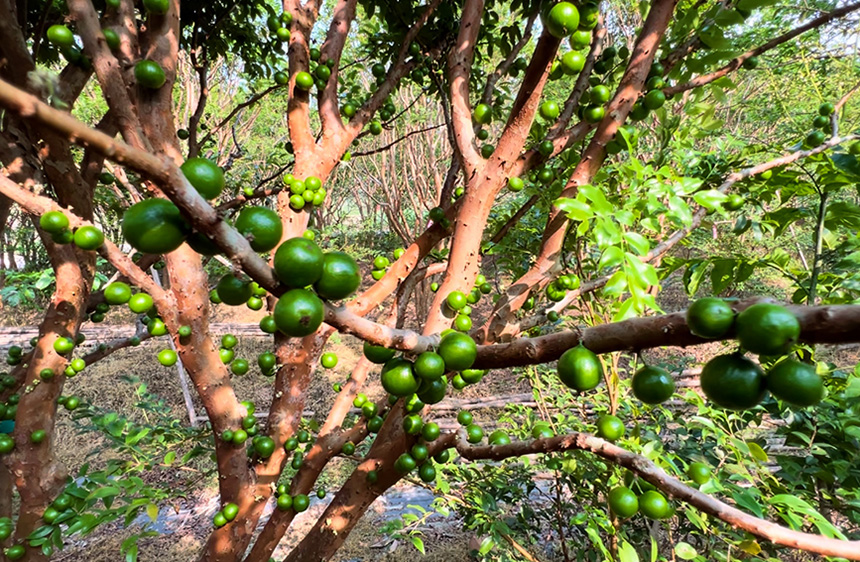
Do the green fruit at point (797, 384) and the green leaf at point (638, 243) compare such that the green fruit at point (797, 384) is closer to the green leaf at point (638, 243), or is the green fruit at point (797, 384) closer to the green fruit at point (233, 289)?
the green leaf at point (638, 243)

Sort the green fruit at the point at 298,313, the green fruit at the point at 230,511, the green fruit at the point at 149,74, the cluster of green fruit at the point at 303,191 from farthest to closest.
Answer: the cluster of green fruit at the point at 303,191 < the green fruit at the point at 230,511 < the green fruit at the point at 149,74 < the green fruit at the point at 298,313

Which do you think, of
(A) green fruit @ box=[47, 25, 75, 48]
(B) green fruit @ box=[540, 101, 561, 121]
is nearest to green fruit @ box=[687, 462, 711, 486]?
(B) green fruit @ box=[540, 101, 561, 121]

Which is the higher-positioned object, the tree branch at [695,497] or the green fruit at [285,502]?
the green fruit at [285,502]

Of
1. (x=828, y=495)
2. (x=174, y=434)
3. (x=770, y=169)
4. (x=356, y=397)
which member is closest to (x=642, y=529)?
(x=828, y=495)

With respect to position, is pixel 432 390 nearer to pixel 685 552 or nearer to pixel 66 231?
pixel 685 552

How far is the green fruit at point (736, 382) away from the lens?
27.7 inches

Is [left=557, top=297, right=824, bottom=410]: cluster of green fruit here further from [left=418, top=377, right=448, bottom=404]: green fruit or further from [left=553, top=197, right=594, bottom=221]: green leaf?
[left=553, top=197, right=594, bottom=221]: green leaf

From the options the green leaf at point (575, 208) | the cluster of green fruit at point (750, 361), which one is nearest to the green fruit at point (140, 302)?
the green leaf at point (575, 208)

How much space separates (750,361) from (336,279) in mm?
722

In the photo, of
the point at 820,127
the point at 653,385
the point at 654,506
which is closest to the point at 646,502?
the point at 654,506

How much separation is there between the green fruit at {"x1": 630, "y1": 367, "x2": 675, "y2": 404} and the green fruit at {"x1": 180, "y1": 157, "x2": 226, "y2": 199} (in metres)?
0.91

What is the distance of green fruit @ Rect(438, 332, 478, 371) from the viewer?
35.9 inches

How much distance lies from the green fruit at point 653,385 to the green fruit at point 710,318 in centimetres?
26

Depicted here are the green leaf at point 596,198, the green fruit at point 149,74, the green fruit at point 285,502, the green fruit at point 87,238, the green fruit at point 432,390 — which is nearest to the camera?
the green fruit at point 432,390
